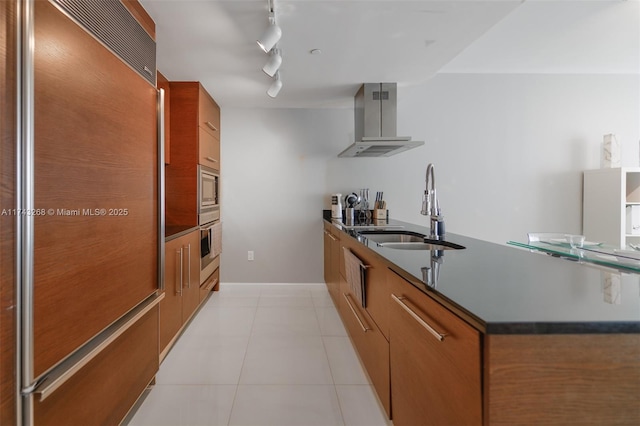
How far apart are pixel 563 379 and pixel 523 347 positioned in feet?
0.37

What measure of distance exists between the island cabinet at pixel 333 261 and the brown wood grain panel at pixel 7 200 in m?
2.21

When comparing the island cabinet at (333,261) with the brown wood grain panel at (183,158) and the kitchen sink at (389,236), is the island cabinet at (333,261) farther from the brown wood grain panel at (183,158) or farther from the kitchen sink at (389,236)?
the brown wood grain panel at (183,158)

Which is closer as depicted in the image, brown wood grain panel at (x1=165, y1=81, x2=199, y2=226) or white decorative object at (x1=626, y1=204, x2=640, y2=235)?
brown wood grain panel at (x1=165, y1=81, x2=199, y2=226)

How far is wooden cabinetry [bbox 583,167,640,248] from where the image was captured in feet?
11.2

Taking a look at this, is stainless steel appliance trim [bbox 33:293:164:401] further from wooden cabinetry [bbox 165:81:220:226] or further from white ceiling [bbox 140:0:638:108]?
white ceiling [bbox 140:0:638:108]

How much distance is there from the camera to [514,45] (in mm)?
3119

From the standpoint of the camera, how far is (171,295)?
2283 mm

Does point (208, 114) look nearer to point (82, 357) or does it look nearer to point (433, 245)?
point (433, 245)

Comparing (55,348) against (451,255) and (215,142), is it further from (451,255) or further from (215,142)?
(215,142)

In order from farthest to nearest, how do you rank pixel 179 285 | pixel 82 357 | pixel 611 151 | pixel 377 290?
pixel 611 151 < pixel 179 285 < pixel 377 290 < pixel 82 357

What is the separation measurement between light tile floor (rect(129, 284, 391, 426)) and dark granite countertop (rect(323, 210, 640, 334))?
951 mm

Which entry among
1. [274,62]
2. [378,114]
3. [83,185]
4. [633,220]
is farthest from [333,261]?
[633,220]

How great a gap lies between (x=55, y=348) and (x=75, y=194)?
20.1 inches

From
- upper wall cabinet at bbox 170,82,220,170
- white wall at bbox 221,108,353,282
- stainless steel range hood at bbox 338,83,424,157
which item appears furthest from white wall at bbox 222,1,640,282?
upper wall cabinet at bbox 170,82,220,170
